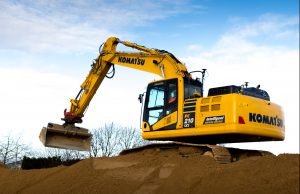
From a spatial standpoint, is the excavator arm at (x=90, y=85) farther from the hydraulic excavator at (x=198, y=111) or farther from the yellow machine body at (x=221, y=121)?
the yellow machine body at (x=221, y=121)

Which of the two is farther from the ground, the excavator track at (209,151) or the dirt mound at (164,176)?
the excavator track at (209,151)

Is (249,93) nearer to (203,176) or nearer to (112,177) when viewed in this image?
(203,176)

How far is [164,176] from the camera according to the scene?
36.9ft

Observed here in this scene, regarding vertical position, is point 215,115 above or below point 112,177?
above

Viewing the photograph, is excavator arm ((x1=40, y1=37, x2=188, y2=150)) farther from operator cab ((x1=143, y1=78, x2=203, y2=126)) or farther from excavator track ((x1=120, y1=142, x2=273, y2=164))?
excavator track ((x1=120, y1=142, x2=273, y2=164))

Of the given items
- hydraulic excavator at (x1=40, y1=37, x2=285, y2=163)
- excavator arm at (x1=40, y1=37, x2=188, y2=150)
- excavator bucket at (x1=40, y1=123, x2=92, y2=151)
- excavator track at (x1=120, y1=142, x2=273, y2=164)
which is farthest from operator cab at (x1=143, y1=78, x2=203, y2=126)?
excavator bucket at (x1=40, y1=123, x2=92, y2=151)

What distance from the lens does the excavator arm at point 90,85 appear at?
15500 mm

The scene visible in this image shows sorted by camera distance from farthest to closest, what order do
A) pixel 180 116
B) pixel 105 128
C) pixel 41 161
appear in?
pixel 105 128, pixel 41 161, pixel 180 116

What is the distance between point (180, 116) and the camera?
12570 mm

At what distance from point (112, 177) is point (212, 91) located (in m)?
3.89

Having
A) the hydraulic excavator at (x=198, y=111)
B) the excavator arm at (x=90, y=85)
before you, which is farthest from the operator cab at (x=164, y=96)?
the excavator arm at (x=90, y=85)

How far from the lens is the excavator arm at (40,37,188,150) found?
610 inches

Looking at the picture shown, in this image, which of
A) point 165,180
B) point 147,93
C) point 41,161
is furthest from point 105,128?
point 165,180

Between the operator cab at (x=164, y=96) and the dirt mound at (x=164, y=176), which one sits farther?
the operator cab at (x=164, y=96)
